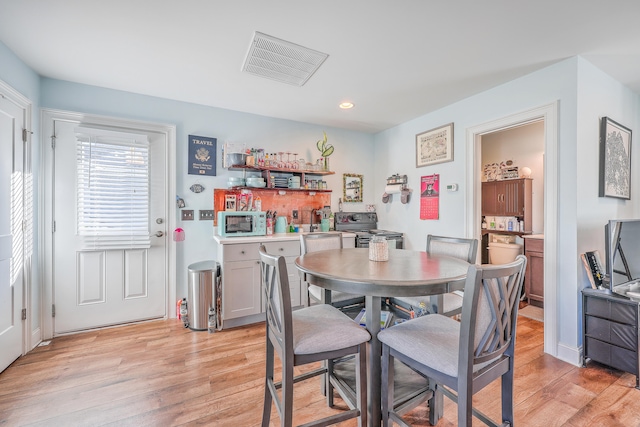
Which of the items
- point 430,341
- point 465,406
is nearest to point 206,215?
point 430,341

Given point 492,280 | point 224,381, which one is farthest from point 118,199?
point 492,280

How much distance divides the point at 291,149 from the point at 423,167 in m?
1.75

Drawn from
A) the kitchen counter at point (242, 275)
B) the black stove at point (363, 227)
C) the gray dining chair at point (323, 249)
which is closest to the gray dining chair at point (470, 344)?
the gray dining chair at point (323, 249)

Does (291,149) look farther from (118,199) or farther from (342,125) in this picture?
(118,199)

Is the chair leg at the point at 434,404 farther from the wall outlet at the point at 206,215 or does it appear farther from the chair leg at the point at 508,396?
the wall outlet at the point at 206,215

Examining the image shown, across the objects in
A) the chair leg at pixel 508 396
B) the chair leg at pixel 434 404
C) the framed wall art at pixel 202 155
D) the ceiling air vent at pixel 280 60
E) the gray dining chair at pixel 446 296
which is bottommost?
the chair leg at pixel 434 404

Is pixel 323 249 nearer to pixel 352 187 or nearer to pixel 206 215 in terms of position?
pixel 206 215

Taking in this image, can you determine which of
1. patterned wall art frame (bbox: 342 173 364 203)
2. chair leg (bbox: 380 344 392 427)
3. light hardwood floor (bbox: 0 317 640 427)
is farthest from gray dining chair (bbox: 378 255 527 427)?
patterned wall art frame (bbox: 342 173 364 203)

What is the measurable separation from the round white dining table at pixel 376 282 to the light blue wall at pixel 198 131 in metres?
2.03

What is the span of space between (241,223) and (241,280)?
625mm

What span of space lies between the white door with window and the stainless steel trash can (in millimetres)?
1262

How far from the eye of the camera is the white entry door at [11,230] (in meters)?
2.06

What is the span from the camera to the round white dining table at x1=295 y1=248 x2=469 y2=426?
51.8 inches

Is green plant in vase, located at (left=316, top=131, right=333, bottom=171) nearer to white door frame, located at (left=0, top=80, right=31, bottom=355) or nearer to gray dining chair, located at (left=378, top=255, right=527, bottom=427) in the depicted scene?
gray dining chair, located at (left=378, top=255, right=527, bottom=427)
